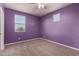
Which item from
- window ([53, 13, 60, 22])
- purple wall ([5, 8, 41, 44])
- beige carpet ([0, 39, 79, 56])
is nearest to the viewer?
beige carpet ([0, 39, 79, 56])

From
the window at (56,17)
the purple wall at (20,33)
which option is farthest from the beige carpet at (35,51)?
the window at (56,17)

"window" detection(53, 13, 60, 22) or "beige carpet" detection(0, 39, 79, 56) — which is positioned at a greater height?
"window" detection(53, 13, 60, 22)

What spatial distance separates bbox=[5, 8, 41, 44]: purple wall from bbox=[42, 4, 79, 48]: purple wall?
440mm

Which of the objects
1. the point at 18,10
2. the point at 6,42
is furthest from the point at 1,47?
the point at 18,10

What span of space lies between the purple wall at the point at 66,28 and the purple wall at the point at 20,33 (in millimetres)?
440

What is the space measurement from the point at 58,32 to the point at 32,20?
1476 millimetres

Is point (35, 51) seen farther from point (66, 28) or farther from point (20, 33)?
point (66, 28)

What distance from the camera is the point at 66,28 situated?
2.88 meters

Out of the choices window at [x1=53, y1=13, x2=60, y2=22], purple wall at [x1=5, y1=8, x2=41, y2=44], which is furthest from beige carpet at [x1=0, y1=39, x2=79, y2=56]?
window at [x1=53, y1=13, x2=60, y2=22]

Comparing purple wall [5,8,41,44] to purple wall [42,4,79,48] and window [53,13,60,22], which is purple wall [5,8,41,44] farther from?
window [53,13,60,22]

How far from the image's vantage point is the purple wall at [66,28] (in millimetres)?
2517

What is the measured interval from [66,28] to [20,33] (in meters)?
1.79

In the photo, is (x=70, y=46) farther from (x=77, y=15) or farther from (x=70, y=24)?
(x=77, y=15)

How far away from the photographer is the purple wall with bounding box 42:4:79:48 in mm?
2517
